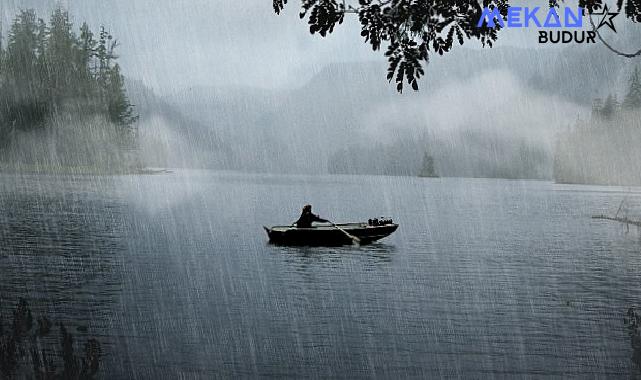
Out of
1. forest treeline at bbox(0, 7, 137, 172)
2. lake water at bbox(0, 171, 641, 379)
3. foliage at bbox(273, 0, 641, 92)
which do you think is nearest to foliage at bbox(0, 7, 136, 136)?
forest treeline at bbox(0, 7, 137, 172)

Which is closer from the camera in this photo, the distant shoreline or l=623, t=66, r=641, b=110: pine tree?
the distant shoreline

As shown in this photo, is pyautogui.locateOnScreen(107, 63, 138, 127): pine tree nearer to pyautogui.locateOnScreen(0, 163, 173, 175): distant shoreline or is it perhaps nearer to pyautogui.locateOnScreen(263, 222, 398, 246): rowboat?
pyautogui.locateOnScreen(0, 163, 173, 175): distant shoreline

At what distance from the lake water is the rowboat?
0.53 meters

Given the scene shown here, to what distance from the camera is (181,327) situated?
51.2 feet

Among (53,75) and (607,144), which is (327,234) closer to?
(53,75)

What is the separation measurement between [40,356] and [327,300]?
9547 mm

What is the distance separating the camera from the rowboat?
3447 centimetres

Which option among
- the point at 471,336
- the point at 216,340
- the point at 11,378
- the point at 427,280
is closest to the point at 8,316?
the point at 216,340

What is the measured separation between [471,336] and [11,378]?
377 inches

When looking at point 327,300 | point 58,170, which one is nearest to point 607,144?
point 58,170

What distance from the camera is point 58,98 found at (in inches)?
4764

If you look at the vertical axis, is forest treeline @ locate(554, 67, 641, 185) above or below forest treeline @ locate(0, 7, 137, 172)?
below

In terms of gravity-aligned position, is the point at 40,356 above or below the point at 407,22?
below

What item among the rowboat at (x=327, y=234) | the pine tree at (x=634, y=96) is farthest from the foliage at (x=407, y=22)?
the pine tree at (x=634, y=96)
